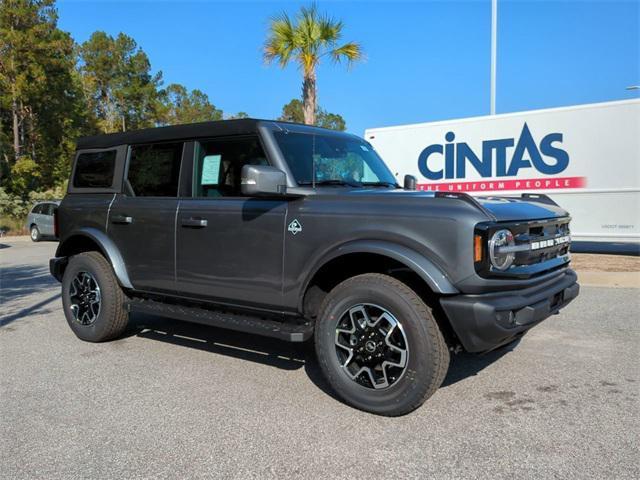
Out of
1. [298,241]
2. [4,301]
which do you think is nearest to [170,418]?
[298,241]

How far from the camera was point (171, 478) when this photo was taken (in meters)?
2.86

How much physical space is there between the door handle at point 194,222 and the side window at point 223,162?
0.78 ft

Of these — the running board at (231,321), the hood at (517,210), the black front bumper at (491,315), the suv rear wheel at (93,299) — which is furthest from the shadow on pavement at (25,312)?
the hood at (517,210)

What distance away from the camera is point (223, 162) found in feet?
15.1

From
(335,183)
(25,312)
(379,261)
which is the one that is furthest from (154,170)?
(25,312)

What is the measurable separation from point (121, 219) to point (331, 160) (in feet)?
6.78

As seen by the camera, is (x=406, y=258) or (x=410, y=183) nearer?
(x=406, y=258)

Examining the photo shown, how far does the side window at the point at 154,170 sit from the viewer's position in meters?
4.92

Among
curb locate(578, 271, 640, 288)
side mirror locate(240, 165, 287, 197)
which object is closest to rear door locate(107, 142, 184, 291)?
side mirror locate(240, 165, 287, 197)

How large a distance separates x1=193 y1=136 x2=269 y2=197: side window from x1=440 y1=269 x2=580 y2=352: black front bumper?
1.90 meters

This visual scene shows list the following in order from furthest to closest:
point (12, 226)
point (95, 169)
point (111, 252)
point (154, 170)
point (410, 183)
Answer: point (12, 226), point (95, 169), point (410, 183), point (111, 252), point (154, 170)

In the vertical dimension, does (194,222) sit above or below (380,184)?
below

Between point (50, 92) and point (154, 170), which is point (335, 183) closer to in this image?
point (154, 170)

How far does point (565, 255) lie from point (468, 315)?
4.99 ft
